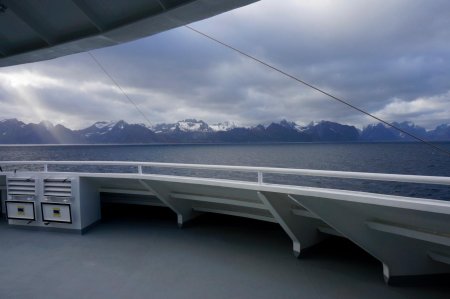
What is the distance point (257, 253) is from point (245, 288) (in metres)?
0.69

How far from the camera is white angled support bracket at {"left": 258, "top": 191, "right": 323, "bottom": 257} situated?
2510 mm

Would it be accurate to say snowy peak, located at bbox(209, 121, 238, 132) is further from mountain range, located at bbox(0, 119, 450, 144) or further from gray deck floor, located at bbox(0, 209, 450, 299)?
gray deck floor, located at bbox(0, 209, 450, 299)

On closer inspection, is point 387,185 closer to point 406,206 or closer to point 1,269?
point 406,206

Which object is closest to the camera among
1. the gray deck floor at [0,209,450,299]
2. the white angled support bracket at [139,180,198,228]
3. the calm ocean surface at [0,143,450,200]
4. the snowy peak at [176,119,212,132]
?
the gray deck floor at [0,209,450,299]

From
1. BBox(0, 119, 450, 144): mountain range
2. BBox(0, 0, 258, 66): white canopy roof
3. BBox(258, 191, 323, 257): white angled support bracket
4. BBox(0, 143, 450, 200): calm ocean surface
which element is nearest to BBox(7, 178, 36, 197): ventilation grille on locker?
BBox(0, 0, 258, 66): white canopy roof

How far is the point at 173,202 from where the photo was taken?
3609mm

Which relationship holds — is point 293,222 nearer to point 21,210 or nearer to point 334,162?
point 21,210

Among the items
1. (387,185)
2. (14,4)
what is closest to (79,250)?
(14,4)

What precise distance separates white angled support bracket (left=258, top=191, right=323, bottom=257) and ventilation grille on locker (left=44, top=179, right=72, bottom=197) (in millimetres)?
2916

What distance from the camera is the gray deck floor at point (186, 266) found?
2.16m

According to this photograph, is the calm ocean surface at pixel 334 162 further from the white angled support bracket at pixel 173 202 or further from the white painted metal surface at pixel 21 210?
the white painted metal surface at pixel 21 210

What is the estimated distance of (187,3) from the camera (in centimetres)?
162

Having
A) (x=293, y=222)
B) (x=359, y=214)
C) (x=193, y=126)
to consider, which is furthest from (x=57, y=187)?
(x=193, y=126)

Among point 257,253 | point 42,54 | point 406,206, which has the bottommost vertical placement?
point 257,253
